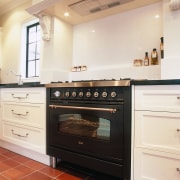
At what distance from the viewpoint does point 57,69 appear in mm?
2225

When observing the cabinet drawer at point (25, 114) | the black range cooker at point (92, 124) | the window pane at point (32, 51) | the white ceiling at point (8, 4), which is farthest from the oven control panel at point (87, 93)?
→ the white ceiling at point (8, 4)

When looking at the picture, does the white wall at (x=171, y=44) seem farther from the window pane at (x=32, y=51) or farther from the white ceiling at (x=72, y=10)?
the window pane at (x=32, y=51)

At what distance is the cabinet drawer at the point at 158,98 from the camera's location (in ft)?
3.73

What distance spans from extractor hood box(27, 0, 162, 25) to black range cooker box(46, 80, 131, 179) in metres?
0.93

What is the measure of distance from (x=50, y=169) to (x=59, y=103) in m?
0.71

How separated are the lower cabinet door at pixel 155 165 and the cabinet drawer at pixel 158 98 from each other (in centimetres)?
32

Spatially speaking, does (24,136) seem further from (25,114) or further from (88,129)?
(88,129)

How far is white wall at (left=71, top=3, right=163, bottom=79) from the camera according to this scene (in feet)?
6.03

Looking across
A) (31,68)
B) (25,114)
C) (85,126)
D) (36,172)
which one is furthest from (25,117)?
(31,68)

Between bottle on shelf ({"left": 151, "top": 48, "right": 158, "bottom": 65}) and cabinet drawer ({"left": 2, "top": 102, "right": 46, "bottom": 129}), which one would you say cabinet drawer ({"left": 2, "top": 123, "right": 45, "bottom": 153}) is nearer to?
cabinet drawer ({"left": 2, "top": 102, "right": 46, "bottom": 129})

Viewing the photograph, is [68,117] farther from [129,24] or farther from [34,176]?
[129,24]

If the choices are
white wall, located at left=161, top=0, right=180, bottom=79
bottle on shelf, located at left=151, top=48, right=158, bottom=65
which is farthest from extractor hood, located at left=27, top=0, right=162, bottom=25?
bottle on shelf, located at left=151, top=48, right=158, bottom=65

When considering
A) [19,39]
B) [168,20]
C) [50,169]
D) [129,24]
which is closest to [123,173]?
[50,169]

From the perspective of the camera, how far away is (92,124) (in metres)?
1.52
